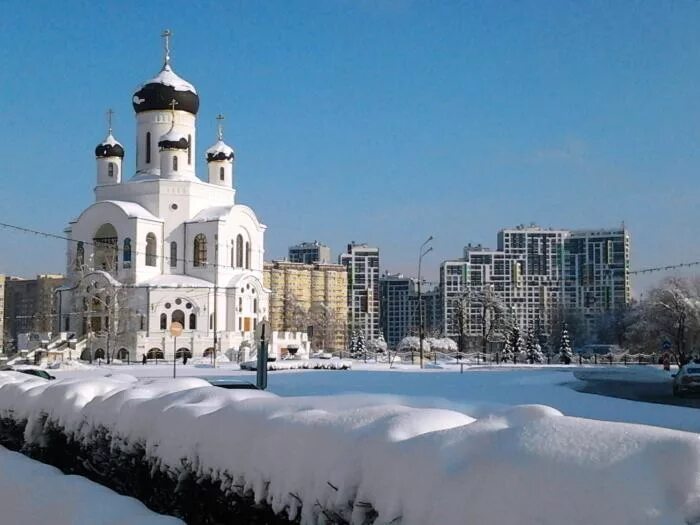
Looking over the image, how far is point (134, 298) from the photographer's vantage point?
195 ft

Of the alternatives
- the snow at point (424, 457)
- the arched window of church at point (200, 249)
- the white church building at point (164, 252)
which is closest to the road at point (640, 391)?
the snow at point (424, 457)

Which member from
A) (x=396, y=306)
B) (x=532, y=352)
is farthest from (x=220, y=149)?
(x=396, y=306)

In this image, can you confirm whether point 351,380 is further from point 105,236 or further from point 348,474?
point 105,236

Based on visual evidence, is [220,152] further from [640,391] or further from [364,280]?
[364,280]

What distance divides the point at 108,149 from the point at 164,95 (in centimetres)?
643

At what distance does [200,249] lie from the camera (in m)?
63.0

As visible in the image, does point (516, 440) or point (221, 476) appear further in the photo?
point (221, 476)

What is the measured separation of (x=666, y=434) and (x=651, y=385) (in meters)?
29.1

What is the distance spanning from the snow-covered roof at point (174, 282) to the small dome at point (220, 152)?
37.4ft

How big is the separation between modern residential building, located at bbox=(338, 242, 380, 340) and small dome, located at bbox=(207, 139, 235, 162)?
8376cm

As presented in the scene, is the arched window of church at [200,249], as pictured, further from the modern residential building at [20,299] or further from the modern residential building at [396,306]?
the modern residential building at [396,306]

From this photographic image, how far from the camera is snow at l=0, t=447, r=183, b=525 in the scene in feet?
18.6

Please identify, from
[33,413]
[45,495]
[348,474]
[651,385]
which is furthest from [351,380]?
[348,474]

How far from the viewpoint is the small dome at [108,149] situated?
6675cm
